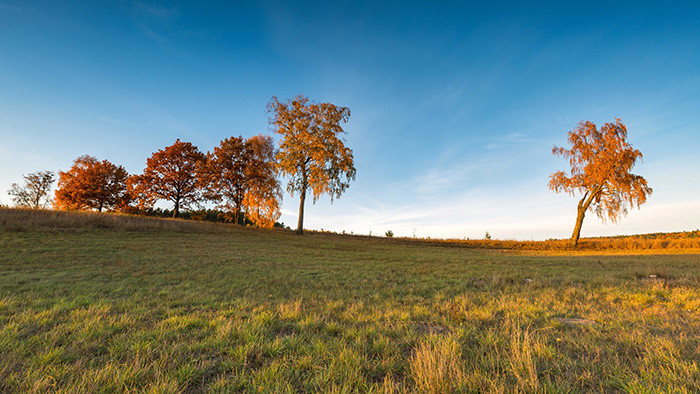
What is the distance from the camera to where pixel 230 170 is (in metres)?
32.2

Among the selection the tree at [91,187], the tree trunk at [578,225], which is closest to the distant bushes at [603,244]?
the tree trunk at [578,225]

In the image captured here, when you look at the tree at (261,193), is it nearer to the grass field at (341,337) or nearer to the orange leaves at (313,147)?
the orange leaves at (313,147)

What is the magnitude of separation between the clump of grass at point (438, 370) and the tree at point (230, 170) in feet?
106

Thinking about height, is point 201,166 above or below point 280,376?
above

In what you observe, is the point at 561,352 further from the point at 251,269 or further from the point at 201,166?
the point at 201,166

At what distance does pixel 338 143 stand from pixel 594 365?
2716cm

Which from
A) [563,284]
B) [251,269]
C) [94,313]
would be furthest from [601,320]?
[251,269]

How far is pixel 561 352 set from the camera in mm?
2990

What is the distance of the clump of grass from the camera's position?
7.23 ft

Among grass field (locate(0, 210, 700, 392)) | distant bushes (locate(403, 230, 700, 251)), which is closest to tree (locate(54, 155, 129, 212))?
grass field (locate(0, 210, 700, 392))

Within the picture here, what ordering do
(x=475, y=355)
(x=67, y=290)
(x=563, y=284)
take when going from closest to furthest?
(x=475, y=355) < (x=67, y=290) < (x=563, y=284)

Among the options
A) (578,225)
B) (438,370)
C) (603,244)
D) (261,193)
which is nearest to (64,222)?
(261,193)

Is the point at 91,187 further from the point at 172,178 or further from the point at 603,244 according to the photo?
the point at 603,244

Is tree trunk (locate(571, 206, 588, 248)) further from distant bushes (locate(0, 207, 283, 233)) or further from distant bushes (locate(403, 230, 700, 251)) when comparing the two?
distant bushes (locate(0, 207, 283, 233))
